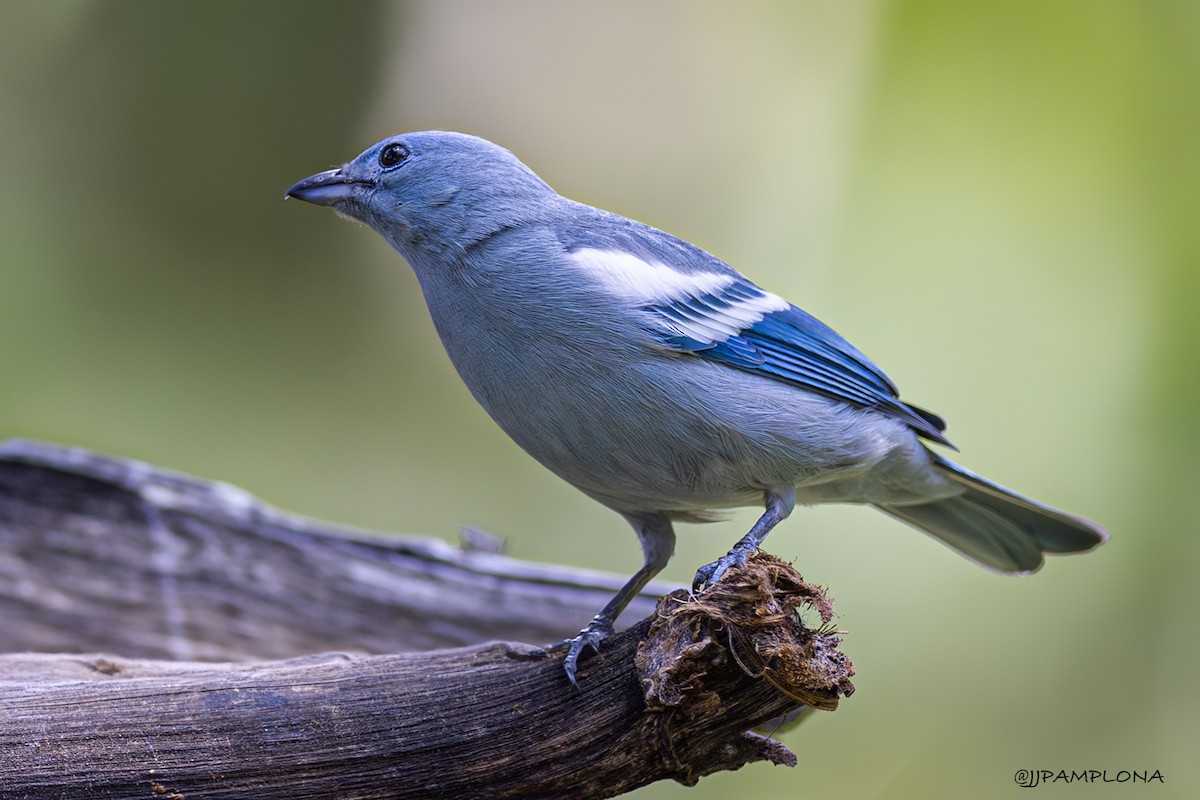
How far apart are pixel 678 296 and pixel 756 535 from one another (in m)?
0.83

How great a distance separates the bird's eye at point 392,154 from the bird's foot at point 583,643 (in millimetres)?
1850

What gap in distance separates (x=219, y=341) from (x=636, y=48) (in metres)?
3.89

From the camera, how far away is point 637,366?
121 inches

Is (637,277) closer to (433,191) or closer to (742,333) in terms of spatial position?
(742,333)

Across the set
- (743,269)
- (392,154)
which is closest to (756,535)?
(392,154)

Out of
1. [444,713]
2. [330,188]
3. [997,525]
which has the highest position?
[330,188]

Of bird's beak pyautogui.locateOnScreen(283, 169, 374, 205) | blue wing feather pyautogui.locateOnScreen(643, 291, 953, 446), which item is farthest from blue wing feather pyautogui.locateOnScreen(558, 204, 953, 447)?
bird's beak pyautogui.locateOnScreen(283, 169, 374, 205)

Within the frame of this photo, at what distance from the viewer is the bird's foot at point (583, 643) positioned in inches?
111

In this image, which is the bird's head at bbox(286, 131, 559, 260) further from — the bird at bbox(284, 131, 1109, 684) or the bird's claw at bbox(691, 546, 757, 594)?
the bird's claw at bbox(691, 546, 757, 594)

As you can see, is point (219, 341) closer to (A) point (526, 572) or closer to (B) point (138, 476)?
(B) point (138, 476)

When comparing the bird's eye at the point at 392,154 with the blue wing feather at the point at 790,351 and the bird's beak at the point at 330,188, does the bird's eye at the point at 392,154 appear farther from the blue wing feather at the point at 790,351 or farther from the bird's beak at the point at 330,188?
the blue wing feather at the point at 790,351

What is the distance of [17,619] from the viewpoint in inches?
179

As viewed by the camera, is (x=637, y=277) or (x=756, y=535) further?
(x=637, y=277)

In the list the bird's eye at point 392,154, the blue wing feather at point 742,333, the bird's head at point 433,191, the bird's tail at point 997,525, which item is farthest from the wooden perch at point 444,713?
the bird's eye at point 392,154
